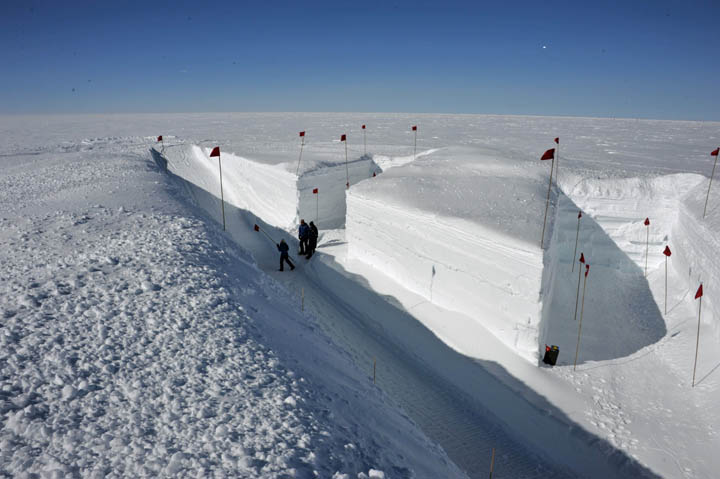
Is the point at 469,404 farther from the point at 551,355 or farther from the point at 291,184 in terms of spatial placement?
the point at 291,184

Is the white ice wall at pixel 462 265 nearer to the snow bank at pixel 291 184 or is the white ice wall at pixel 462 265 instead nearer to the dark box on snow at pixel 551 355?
the dark box on snow at pixel 551 355

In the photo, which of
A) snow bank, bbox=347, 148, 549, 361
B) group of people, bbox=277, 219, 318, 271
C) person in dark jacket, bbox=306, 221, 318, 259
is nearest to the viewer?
snow bank, bbox=347, 148, 549, 361

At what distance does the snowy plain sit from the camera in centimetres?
312

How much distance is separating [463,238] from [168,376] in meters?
6.35

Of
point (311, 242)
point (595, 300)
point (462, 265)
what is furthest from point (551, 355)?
point (311, 242)

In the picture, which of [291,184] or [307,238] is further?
[291,184]

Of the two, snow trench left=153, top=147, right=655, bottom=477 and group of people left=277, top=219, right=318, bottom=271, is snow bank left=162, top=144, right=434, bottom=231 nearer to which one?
group of people left=277, top=219, right=318, bottom=271

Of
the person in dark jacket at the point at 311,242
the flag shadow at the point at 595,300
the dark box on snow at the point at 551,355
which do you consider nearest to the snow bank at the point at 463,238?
the dark box on snow at the point at 551,355

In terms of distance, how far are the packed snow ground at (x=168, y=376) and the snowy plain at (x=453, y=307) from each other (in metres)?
0.03

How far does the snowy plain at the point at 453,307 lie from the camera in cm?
312

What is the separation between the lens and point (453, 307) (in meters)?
8.55

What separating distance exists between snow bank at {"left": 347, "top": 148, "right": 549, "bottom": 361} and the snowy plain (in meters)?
0.04

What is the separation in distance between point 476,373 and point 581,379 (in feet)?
6.09

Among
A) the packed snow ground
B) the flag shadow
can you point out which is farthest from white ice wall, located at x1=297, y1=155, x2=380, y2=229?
the packed snow ground
